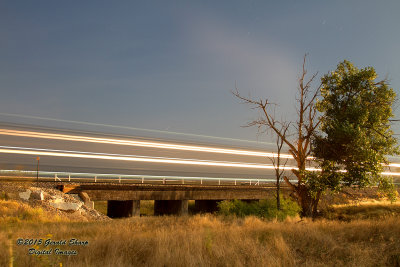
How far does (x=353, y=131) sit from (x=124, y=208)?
1675 cm

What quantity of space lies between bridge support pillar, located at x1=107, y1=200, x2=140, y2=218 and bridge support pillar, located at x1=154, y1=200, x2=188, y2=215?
10.9 ft

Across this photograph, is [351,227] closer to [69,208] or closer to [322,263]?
[322,263]

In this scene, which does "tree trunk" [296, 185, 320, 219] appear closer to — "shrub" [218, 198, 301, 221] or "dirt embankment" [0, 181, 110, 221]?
"shrub" [218, 198, 301, 221]

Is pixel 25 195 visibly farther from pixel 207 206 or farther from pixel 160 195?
pixel 207 206

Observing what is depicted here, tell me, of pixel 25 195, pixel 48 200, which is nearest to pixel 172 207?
pixel 48 200

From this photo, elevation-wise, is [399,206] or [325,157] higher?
[325,157]

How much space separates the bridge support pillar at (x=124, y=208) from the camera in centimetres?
2498

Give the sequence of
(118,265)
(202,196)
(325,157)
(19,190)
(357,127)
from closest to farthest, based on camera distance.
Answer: (118,265) → (19,190) → (357,127) → (325,157) → (202,196)

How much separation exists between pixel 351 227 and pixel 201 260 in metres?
7.41

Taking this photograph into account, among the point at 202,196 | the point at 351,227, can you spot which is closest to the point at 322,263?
the point at 351,227

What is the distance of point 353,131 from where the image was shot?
20688 mm

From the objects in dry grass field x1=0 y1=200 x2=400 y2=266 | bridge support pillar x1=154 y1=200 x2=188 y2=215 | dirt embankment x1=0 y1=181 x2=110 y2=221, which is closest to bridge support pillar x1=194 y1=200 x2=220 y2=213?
bridge support pillar x1=154 y1=200 x2=188 y2=215

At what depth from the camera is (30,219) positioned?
1492 centimetres

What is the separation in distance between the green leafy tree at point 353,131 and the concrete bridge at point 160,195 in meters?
9.41
